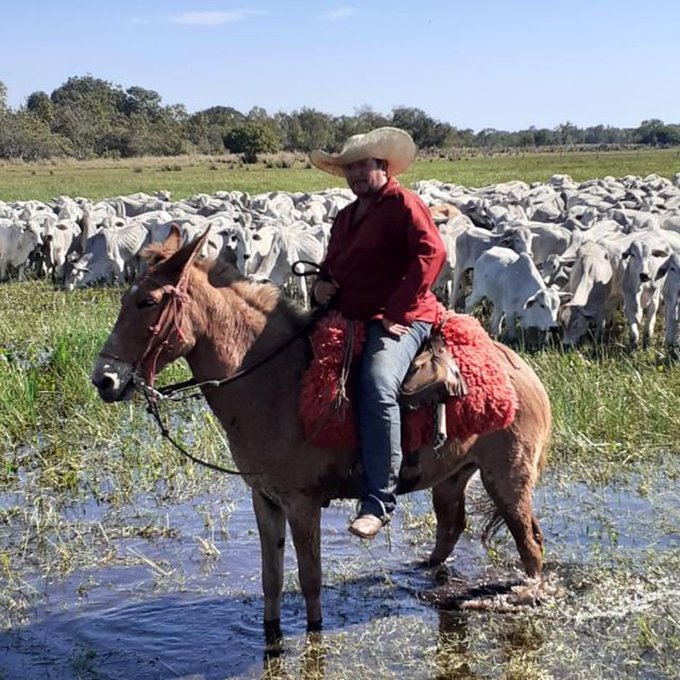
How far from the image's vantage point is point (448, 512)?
24.0 feet

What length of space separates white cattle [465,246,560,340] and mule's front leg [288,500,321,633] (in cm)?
949

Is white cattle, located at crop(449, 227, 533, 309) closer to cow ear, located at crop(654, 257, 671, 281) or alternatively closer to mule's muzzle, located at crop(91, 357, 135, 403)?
cow ear, located at crop(654, 257, 671, 281)

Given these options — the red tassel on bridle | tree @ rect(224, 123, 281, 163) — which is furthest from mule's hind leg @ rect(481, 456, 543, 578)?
tree @ rect(224, 123, 281, 163)

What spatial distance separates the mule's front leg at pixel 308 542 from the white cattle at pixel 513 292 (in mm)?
9489

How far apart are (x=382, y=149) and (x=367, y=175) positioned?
0.53 ft

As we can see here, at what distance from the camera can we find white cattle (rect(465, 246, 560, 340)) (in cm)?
1531

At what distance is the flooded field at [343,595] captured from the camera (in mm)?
6238

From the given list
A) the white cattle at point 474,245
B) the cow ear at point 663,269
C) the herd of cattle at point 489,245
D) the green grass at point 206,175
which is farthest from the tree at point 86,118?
the cow ear at point 663,269

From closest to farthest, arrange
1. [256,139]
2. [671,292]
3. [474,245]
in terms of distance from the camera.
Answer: [671,292] → [474,245] → [256,139]

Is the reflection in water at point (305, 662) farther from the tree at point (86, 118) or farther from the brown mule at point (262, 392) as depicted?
the tree at point (86, 118)

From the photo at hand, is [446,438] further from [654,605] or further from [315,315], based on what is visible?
[654,605]

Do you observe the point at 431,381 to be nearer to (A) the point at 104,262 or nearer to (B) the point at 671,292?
(B) the point at 671,292

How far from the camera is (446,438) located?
6301 millimetres

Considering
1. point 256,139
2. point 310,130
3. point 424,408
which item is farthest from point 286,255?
point 310,130
